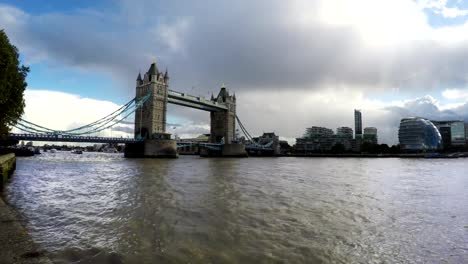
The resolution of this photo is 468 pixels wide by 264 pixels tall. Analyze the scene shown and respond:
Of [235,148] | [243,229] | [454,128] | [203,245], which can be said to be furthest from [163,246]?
[454,128]

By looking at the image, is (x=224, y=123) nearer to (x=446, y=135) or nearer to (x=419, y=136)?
(x=419, y=136)

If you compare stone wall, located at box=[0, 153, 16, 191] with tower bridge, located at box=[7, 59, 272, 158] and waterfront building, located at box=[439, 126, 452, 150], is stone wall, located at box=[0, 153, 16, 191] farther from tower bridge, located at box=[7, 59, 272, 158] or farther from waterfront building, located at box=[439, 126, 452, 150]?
waterfront building, located at box=[439, 126, 452, 150]

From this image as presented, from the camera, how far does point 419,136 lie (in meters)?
139

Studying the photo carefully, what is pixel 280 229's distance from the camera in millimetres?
8414

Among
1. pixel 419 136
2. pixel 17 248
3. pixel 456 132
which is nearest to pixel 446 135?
pixel 456 132

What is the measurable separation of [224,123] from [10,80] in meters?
100

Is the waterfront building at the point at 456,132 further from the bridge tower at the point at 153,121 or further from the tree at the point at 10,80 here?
the tree at the point at 10,80

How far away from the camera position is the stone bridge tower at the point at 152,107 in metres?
82.4

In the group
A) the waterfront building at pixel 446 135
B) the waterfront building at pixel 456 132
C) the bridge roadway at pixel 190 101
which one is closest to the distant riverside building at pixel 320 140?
the waterfront building at pixel 446 135

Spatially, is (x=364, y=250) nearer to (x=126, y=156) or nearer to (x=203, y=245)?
(x=203, y=245)

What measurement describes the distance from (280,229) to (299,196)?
662 centimetres

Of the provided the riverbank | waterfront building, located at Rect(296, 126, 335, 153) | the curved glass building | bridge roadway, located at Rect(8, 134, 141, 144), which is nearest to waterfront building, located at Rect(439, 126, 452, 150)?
the curved glass building

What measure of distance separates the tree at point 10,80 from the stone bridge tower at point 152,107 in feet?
189

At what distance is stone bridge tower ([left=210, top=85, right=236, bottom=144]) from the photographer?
11731 cm
